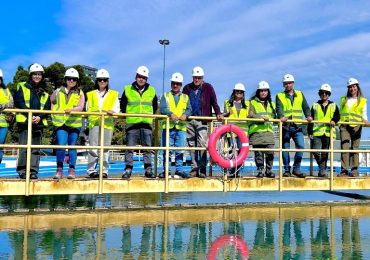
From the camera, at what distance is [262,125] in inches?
335

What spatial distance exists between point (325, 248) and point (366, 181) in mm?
3823

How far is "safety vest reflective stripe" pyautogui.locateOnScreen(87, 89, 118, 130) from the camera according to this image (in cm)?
771

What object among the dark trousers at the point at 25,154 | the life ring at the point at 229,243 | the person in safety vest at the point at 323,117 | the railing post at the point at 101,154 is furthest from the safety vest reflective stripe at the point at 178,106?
the person in safety vest at the point at 323,117

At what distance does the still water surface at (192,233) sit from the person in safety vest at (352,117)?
102 centimetres

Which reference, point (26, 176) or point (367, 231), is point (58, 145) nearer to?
point (26, 176)

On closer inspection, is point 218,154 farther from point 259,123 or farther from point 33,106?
point 33,106

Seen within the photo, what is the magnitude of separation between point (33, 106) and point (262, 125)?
405 centimetres

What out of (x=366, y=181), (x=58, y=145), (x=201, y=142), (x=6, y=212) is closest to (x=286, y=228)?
(x=201, y=142)

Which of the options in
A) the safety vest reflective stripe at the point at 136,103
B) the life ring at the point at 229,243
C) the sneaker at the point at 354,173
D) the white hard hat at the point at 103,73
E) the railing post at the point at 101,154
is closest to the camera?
the life ring at the point at 229,243

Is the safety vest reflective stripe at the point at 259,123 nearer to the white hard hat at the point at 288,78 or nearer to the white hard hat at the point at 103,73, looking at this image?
the white hard hat at the point at 288,78

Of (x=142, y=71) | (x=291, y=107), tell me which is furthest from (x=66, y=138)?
(x=291, y=107)

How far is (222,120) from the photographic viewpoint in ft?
26.7

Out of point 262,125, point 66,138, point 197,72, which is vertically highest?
point 197,72

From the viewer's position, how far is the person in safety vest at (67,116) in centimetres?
756
